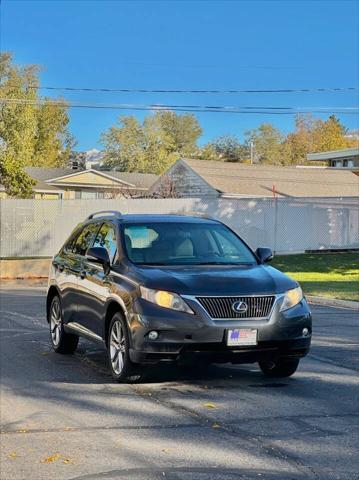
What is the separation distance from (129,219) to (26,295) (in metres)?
9.29

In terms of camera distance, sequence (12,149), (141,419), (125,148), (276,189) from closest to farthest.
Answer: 1. (141,419)
2. (276,189)
3. (12,149)
4. (125,148)

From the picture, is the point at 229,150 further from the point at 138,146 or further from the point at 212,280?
the point at 212,280

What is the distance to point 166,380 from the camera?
7.45 meters

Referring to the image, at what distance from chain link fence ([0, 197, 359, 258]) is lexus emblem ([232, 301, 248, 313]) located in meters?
18.9

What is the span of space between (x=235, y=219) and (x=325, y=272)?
20.3ft

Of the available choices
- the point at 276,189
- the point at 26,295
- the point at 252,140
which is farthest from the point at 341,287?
the point at 252,140

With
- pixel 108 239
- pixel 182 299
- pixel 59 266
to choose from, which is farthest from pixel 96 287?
pixel 59 266

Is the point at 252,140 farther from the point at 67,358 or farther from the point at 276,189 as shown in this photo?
the point at 67,358

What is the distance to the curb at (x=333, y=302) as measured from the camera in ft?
47.6

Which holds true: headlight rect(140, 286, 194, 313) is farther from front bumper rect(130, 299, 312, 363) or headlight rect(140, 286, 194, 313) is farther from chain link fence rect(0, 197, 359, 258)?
chain link fence rect(0, 197, 359, 258)

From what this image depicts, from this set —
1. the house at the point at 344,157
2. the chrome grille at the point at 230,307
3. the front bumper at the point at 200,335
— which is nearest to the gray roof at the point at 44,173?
the house at the point at 344,157

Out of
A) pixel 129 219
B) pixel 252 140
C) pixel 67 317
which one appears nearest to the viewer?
pixel 129 219

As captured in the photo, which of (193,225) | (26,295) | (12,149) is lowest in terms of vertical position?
(26,295)

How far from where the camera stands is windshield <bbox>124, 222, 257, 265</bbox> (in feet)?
24.9
